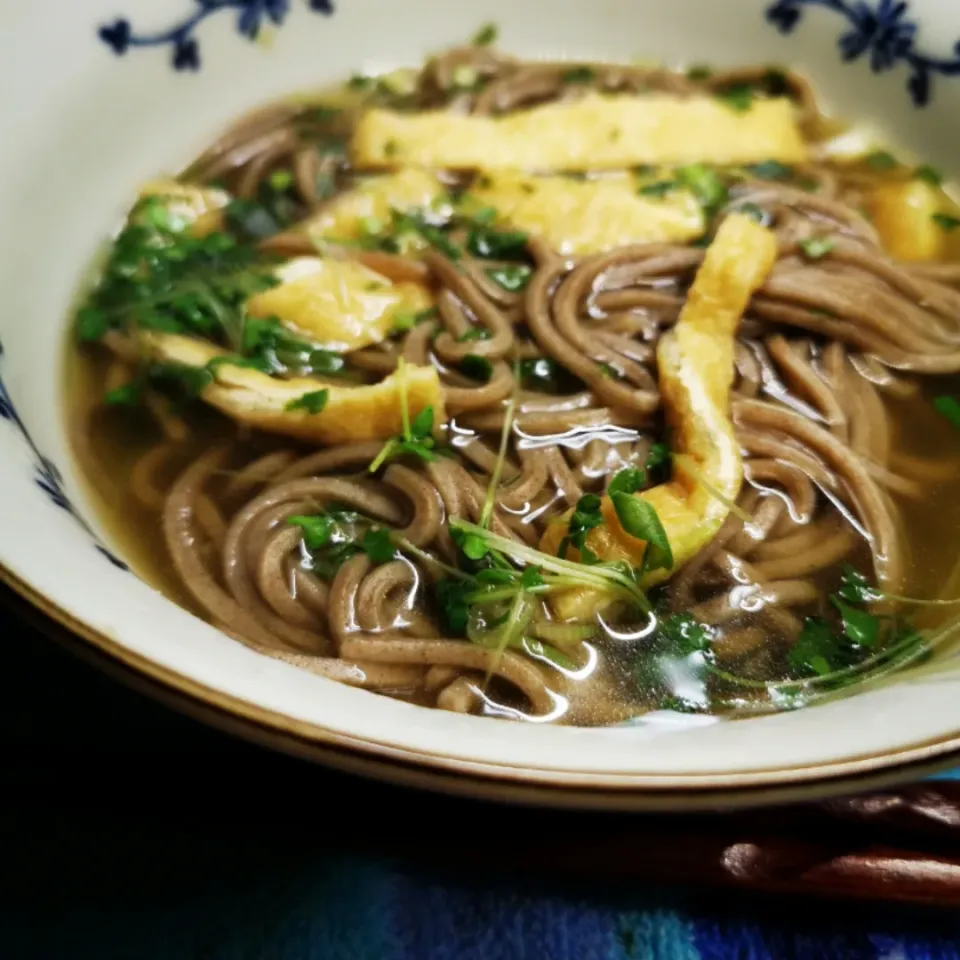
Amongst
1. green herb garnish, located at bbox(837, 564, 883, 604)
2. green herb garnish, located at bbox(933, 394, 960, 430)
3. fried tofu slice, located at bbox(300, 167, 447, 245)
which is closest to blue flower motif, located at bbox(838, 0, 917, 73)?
green herb garnish, located at bbox(933, 394, 960, 430)

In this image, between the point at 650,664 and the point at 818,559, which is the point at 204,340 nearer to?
the point at 650,664

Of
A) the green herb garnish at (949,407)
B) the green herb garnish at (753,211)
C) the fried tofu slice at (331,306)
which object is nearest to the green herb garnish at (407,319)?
the fried tofu slice at (331,306)

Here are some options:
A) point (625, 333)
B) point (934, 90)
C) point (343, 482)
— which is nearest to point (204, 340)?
point (343, 482)

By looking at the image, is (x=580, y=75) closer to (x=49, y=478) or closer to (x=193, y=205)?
(x=193, y=205)

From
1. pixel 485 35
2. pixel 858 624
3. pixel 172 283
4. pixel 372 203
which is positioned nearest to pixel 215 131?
pixel 372 203

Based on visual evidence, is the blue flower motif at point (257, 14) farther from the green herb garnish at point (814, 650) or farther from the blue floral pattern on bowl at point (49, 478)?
the green herb garnish at point (814, 650)
